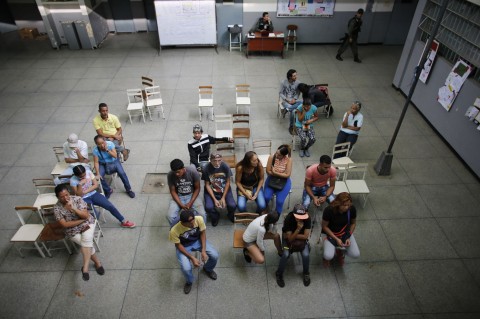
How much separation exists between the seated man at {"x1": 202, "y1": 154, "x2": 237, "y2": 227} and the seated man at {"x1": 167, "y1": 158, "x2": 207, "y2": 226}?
0.18 meters

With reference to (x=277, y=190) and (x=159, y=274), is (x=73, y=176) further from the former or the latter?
(x=277, y=190)

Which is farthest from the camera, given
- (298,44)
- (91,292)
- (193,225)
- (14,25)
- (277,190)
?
(14,25)

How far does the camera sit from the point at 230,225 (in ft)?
18.3

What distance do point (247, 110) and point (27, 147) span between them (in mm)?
5356

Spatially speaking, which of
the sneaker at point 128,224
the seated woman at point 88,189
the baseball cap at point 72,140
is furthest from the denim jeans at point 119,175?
the sneaker at point 128,224

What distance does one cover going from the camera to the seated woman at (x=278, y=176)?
5402 millimetres

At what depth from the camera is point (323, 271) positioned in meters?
4.88

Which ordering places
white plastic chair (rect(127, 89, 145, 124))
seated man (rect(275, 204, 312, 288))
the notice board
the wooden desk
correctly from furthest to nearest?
the notice board < the wooden desk < white plastic chair (rect(127, 89, 145, 124)) < seated man (rect(275, 204, 312, 288))

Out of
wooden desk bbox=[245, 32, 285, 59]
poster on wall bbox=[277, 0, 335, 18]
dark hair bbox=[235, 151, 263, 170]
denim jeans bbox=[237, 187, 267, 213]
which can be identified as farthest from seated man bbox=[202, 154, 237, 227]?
poster on wall bbox=[277, 0, 335, 18]

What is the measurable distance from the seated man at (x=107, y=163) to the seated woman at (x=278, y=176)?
8.58 ft

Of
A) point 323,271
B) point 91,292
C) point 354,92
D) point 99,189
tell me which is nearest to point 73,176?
point 99,189

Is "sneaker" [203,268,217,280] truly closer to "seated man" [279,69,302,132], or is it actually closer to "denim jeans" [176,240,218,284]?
"denim jeans" [176,240,218,284]

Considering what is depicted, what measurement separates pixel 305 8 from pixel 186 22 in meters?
4.39

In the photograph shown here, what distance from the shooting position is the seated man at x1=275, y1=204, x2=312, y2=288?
4227 mm
